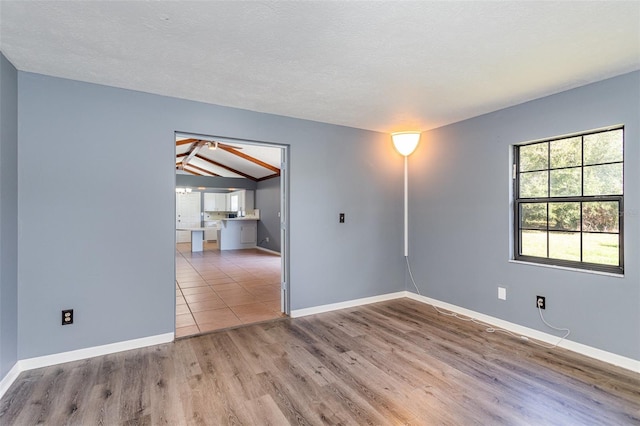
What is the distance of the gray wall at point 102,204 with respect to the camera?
8.19 feet

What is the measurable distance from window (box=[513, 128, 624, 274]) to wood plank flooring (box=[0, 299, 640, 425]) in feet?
2.97

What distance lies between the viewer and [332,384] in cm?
225

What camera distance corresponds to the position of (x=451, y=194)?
387 centimetres

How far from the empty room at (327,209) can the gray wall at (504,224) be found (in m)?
0.02

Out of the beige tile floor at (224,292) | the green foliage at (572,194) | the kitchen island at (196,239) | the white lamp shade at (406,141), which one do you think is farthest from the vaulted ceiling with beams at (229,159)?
the green foliage at (572,194)

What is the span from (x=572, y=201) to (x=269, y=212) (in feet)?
26.1

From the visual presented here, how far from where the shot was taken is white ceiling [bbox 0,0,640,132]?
5.65ft

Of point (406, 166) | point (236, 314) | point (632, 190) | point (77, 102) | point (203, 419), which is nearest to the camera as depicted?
point (203, 419)

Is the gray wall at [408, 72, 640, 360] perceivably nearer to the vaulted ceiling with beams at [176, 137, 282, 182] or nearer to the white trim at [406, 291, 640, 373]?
the white trim at [406, 291, 640, 373]

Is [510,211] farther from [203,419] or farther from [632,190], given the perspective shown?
[203,419]

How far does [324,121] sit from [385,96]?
1.02 metres

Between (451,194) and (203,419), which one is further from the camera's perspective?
(451,194)

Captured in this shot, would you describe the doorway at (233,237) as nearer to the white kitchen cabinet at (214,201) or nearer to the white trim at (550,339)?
the white kitchen cabinet at (214,201)

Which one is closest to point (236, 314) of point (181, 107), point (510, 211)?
point (181, 107)
